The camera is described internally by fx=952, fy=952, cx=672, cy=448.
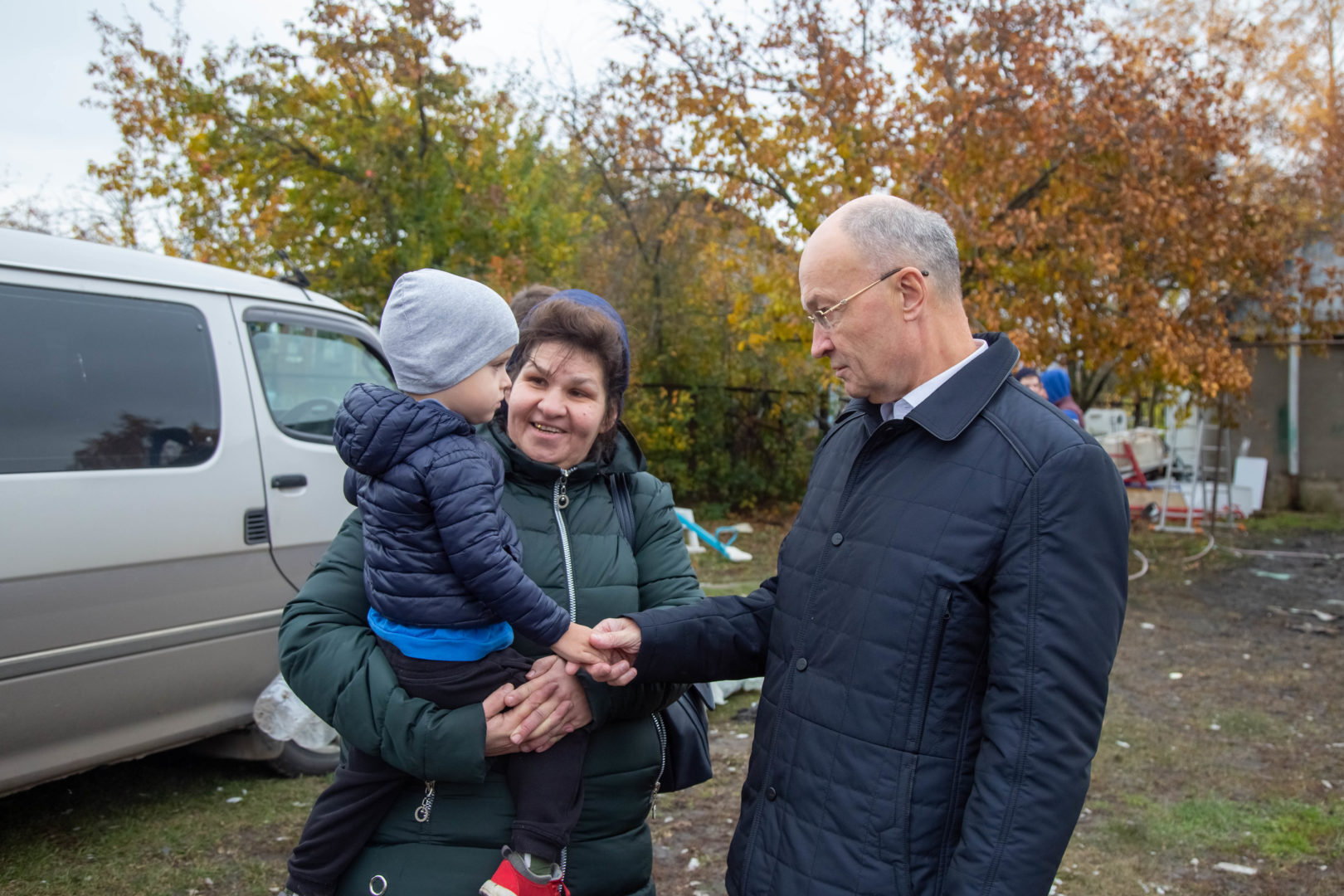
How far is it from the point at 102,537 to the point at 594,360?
2312 mm

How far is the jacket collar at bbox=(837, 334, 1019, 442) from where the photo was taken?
5.29ft

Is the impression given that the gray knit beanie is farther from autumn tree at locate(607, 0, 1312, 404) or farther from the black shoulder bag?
autumn tree at locate(607, 0, 1312, 404)

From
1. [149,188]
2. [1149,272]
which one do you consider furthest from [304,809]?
[1149,272]

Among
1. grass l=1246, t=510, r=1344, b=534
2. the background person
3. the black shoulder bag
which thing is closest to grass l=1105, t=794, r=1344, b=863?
the background person

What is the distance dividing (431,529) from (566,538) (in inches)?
11.4

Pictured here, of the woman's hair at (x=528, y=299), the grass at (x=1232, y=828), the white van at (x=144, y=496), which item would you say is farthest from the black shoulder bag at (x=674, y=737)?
the grass at (x=1232, y=828)

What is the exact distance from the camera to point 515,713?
174cm

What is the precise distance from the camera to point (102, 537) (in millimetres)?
3346

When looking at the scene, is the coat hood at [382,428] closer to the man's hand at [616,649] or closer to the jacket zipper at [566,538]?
the jacket zipper at [566,538]

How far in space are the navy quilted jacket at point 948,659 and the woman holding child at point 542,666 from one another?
11.8 inches

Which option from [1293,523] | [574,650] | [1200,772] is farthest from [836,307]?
[1293,523]

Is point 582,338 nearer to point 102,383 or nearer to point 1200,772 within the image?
point 102,383

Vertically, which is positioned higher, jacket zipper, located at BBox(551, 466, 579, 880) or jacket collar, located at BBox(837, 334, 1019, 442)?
jacket collar, located at BBox(837, 334, 1019, 442)

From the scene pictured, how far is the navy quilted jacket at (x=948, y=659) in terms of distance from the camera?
145 centimetres
